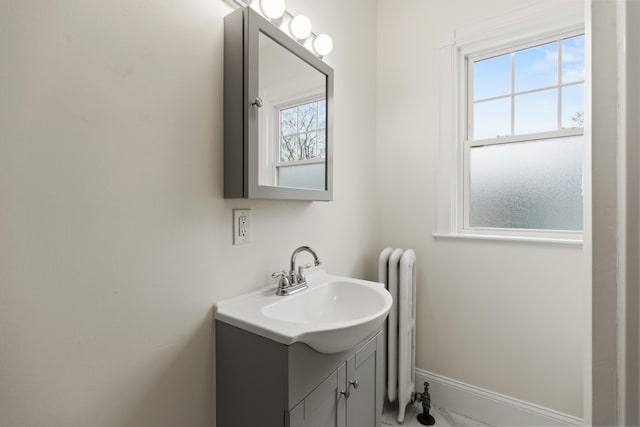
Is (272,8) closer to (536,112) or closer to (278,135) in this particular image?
(278,135)

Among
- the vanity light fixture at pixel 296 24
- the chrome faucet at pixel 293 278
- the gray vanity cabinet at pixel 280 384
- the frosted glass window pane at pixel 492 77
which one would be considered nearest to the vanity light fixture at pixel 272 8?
the vanity light fixture at pixel 296 24

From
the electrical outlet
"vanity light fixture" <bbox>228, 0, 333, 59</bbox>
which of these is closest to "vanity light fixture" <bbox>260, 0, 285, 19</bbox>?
"vanity light fixture" <bbox>228, 0, 333, 59</bbox>

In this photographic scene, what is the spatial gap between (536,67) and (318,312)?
175cm

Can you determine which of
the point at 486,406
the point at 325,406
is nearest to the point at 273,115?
the point at 325,406

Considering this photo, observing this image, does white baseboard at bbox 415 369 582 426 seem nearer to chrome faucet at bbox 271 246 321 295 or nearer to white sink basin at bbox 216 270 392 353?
white sink basin at bbox 216 270 392 353

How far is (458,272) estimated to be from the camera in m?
1.75

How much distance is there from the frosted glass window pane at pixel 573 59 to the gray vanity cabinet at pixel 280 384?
5.69 ft

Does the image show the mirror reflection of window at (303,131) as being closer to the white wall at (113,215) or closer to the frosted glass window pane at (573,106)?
the white wall at (113,215)

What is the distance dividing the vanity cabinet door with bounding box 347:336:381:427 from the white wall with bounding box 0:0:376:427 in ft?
1.35

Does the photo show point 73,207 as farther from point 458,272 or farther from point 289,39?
point 458,272

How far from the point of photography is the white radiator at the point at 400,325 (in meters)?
1.66

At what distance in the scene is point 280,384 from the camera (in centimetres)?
85

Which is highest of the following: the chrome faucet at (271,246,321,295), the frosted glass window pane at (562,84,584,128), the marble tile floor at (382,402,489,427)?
the frosted glass window pane at (562,84,584,128)

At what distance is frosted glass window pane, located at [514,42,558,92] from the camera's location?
1.59 m
